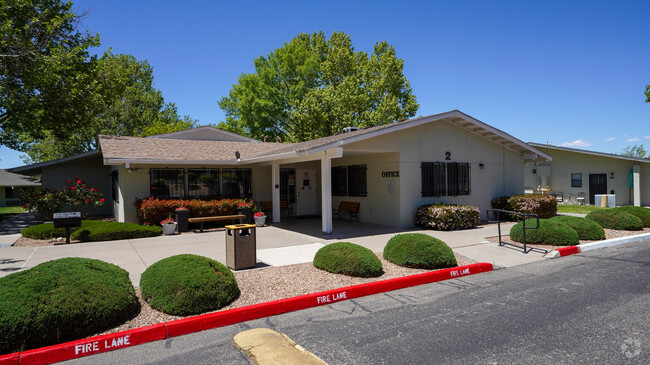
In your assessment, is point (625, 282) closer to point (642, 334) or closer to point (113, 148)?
point (642, 334)

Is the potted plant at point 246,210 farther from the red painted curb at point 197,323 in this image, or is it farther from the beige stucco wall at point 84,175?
the beige stucco wall at point 84,175

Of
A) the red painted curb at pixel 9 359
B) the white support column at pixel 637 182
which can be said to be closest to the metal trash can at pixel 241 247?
the red painted curb at pixel 9 359

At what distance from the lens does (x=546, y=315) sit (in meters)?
5.30

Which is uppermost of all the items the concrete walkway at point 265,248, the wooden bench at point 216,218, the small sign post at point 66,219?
the small sign post at point 66,219

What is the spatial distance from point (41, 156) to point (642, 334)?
48960mm

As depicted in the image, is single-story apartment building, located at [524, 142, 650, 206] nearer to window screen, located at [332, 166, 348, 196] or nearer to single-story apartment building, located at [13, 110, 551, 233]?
single-story apartment building, located at [13, 110, 551, 233]

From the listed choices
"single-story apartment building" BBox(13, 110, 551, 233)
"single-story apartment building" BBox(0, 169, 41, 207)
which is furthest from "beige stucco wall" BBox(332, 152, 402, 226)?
"single-story apartment building" BBox(0, 169, 41, 207)

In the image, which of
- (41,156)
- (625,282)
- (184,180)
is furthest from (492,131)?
(41,156)

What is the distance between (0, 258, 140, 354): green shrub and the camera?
414cm

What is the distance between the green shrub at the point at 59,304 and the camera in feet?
13.6

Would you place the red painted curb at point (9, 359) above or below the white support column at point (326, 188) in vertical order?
below

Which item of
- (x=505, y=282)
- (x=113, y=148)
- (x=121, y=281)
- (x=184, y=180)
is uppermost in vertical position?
(x=113, y=148)

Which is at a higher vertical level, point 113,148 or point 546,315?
Result: point 113,148

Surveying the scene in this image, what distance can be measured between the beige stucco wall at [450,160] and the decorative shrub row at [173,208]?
5566 mm
